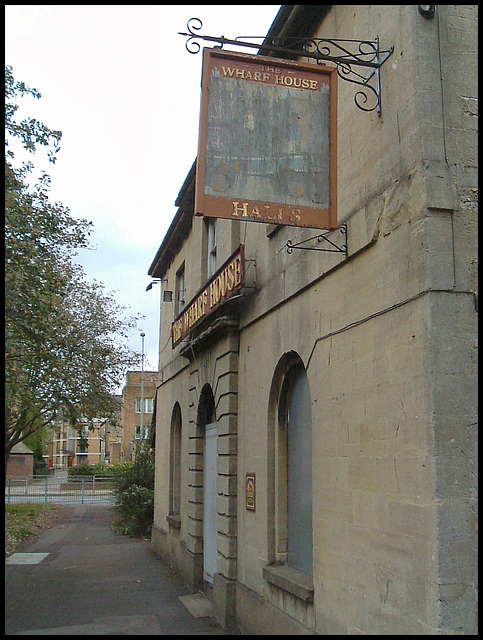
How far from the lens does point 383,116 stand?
20.4 feet

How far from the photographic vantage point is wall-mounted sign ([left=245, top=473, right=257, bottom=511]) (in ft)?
29.7

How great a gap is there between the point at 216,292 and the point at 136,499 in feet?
39.4

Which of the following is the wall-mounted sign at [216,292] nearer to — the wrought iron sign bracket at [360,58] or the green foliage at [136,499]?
the wrought iron sign bracket at [360,58]

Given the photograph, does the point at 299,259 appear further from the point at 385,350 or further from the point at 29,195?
the point at 29,195

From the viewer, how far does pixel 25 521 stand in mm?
23766

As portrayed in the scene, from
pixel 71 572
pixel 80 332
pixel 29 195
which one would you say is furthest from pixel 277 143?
pixel 80 332

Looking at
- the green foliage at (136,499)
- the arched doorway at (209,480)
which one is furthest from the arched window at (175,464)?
the green foliage at (136,499)

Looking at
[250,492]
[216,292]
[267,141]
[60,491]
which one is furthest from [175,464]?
[60,491]

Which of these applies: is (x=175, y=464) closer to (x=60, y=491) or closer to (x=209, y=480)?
(x=209, y=480)

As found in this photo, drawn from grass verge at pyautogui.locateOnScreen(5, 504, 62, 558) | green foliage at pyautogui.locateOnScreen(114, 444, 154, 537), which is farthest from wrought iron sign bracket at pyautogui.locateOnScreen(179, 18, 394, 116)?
green foliage at pyautogui.locateOnScreen(114, 444, 154, 537)

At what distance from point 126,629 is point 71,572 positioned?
5385 millimetres

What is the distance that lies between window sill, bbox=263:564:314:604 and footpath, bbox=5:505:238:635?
175cm

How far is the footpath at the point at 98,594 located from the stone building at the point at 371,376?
1104 millimetres

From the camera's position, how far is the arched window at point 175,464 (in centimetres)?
1558
